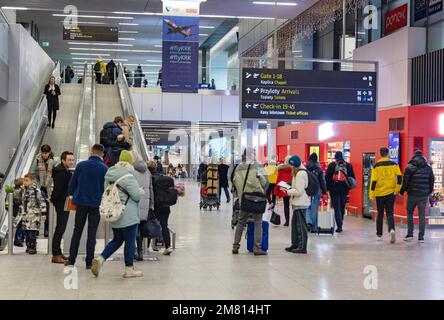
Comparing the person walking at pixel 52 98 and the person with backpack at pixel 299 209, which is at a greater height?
the person walking at pixel 52 98

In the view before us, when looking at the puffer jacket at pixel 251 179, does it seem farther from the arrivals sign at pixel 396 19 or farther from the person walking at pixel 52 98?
the person walking at pixel 52 98

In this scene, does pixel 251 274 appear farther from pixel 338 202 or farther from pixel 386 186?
pixel 338 202

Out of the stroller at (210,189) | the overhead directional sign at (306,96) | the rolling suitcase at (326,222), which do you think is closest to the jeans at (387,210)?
the rolling suitcase at (326,222)

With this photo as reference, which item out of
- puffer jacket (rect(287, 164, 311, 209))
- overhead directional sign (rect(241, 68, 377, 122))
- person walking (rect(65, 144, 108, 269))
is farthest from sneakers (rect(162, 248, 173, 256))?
overhead directional sign (rect(241, 68, 377, 122))

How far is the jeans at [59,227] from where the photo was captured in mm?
9617

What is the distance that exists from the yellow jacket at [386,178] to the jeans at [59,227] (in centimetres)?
602

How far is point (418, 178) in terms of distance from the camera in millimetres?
12844

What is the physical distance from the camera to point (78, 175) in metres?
8.98

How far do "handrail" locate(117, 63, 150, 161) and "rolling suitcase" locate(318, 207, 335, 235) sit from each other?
376 cm

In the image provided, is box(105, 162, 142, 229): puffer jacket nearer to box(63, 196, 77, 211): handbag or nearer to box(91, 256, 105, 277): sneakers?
box(91, 256, 105, 277): sneakers

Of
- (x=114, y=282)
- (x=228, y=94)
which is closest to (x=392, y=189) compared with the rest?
(x=114, y=282)

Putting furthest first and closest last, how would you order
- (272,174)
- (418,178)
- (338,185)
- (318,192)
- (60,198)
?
1. (272,174)
2. (338,185)
3. (318,192)
4. (418,178)
5. (60,198)

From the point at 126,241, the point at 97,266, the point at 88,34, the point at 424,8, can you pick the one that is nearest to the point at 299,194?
the point at 126,241

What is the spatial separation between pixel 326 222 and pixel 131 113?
955 cm
